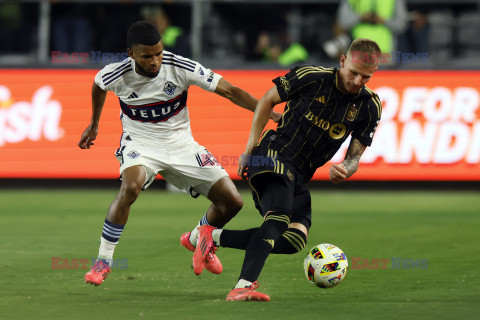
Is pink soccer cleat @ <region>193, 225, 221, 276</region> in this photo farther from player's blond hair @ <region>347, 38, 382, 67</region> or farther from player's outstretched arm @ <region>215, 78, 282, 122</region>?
player's blond hair @ <region>347, 38, 382, 67</region>

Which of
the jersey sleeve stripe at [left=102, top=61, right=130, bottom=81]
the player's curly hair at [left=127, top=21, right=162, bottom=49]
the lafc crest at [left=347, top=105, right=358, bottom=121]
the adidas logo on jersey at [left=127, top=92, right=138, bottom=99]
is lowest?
the adidas logo on jersey at [left=127, top=92, right=138, bottom=99]

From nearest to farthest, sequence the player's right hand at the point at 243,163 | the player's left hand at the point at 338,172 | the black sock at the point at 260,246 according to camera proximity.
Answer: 1. the black sock at the point at 260,246
2. the player's left hand at the point at 338,172
3. the player's right hand at the point at 243,163

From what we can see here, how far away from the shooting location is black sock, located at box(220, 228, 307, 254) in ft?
22.6

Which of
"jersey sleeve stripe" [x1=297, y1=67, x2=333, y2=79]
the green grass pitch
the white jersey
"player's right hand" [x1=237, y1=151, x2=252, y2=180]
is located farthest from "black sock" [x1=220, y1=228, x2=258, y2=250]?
"jersey sleeve stripe" [x1=297, y1=67, x2=333, y2=79]

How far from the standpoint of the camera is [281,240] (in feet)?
22.8

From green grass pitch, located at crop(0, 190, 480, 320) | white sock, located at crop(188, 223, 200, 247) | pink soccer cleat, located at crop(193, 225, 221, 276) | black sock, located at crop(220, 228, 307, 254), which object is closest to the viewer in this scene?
green grass pitch, located at crop(0, 190, 480, 320)

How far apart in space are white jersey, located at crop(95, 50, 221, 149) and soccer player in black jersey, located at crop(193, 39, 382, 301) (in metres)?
0.86

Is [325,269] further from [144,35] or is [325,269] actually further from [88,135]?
[88,135]

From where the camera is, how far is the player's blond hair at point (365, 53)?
639 cm

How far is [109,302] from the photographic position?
6410mm

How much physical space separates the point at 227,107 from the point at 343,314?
8.01 metres

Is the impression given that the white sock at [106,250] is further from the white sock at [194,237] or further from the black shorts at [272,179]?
the black shorts at [272,179]

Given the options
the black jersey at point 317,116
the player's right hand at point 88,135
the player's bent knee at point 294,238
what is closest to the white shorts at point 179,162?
the player's right hand at point 88,135

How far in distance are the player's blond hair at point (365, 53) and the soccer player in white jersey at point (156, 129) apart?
36.7 inches
